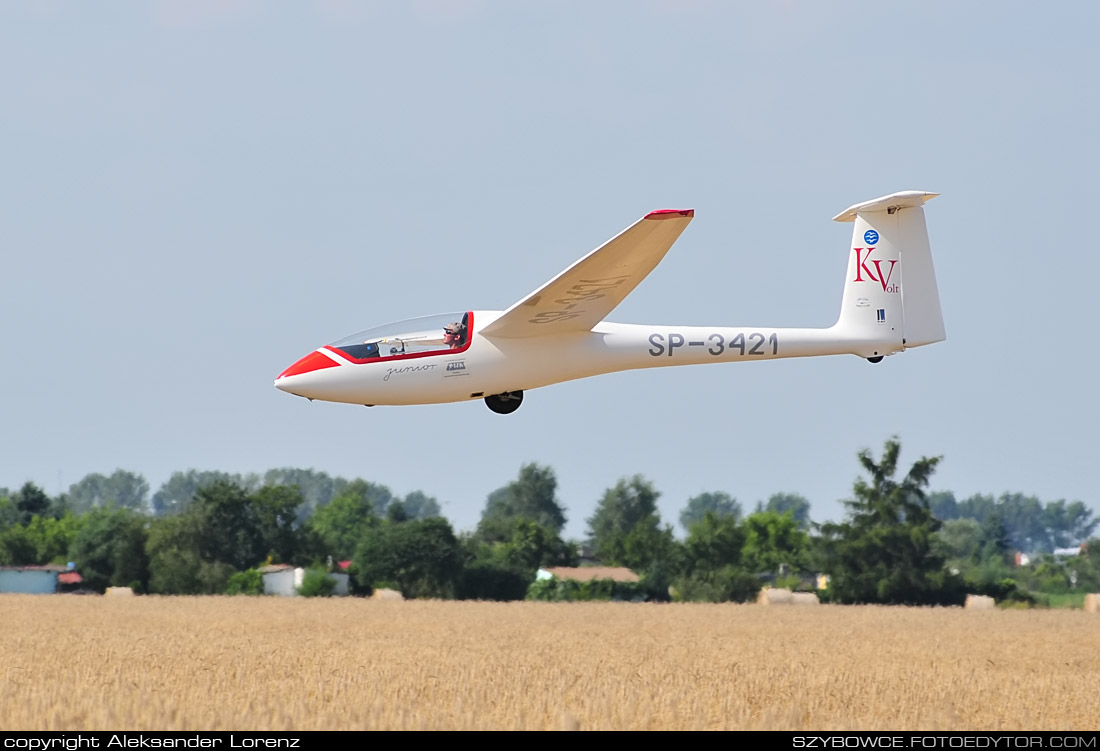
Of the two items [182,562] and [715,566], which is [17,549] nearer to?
[182,562]

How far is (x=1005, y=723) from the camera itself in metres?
20.8

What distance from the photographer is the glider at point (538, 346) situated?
56.7 feet

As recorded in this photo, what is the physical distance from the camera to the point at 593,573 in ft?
280

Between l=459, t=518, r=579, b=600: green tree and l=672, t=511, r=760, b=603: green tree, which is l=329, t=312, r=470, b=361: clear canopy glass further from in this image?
l=672, t=511, r=760, b=603: green tree

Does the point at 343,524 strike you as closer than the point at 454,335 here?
No

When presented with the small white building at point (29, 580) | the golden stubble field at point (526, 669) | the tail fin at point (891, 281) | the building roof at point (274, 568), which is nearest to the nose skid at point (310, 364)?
the golden stubble field at point (526, 669)

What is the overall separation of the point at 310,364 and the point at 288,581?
56.7m

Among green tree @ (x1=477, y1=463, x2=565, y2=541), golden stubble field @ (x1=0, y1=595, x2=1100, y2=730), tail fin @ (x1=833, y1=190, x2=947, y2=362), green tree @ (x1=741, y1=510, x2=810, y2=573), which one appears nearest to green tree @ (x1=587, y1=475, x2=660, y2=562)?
green tree @ (x1=477, y1=463, x2=565, y2=541)

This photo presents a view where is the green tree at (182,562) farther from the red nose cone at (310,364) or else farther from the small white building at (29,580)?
the red nose cone at (310,364)

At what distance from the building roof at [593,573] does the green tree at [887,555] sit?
12.7m
